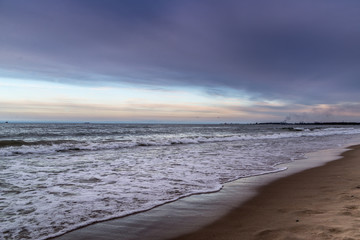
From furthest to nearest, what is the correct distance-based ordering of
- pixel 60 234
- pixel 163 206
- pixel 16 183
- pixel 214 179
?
pixel 214 179
pixel 16 183
pixel 163 206
pixel 60 234

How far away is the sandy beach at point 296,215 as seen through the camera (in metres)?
3.43

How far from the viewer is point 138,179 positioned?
7598 millimetres

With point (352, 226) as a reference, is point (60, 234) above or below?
below

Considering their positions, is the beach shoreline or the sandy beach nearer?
the sandy beach

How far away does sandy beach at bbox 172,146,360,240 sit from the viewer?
343 centimetres

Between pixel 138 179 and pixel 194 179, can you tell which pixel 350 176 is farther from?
pixel 138 179

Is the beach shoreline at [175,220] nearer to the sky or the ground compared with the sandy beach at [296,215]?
nearer to the ground

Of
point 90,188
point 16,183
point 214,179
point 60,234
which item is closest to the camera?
point 60,234

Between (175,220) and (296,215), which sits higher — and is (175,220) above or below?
below

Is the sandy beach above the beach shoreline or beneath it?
above

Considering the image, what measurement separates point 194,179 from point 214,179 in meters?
0.62

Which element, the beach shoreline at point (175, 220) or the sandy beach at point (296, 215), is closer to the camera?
the sandy beach at point (296, 215)

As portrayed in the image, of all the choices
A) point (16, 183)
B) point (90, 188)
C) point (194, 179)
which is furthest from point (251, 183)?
point (16, 183)

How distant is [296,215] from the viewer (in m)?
4.23
